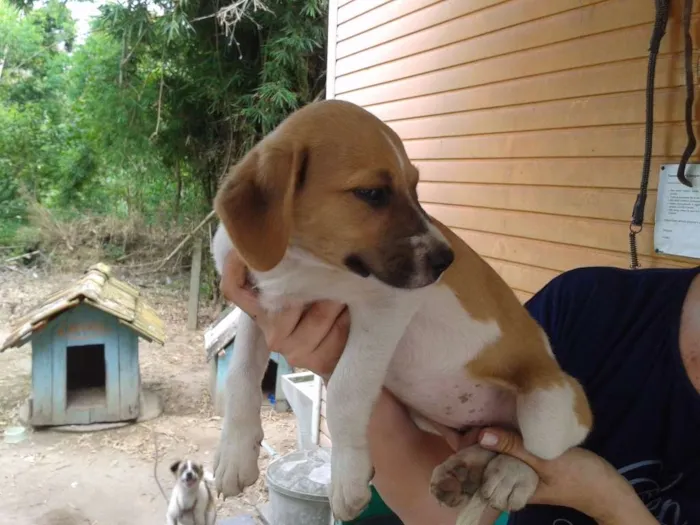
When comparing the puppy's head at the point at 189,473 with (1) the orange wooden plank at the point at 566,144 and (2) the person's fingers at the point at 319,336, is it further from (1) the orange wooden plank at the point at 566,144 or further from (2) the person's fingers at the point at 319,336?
(2) the person's fingers at the point at 319,336

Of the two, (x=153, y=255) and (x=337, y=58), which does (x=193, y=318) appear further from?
(x=337, y=58)

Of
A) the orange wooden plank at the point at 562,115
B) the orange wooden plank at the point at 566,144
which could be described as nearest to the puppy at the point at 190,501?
the orange wooden plank at the point at 566,144

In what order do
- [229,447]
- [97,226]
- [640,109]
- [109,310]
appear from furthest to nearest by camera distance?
[97,226]
[109,310]
[640,109]
[229,447]

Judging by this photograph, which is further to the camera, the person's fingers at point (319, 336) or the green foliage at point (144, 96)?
the green foliage at point (144, 96)

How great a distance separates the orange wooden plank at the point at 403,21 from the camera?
3.79 meters

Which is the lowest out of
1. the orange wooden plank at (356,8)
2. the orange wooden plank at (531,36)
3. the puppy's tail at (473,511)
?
the puppy's tail at (473,511)

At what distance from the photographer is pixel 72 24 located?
10.2 meters

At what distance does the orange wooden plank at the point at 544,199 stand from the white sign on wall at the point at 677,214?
62 mm

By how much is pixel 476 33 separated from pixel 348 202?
2.66 m

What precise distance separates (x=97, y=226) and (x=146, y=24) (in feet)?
11.4

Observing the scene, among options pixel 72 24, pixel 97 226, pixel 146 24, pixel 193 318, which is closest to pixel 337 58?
pixel 146 24

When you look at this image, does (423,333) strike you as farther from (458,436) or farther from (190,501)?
(190,501)

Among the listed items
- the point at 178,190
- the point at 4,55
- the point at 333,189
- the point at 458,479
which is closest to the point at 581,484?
the point at 458,479

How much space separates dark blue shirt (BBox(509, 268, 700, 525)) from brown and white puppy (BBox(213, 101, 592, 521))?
0.29 ft
